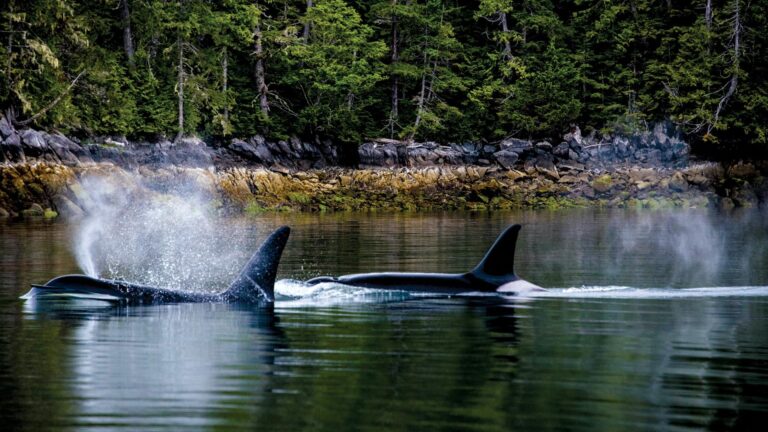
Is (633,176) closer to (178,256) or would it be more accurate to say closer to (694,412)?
(178,256)

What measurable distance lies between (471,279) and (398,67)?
2156 inches

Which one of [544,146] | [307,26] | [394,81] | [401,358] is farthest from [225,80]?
[401,358]

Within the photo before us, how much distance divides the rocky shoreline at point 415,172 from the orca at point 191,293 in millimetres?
39743

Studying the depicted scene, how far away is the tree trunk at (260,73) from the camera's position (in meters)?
69.4

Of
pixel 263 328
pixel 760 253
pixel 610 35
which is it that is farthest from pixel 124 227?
pixel 610 35

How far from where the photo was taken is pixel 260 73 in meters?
70.9

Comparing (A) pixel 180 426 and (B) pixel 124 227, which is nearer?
(A) pixel 180 426

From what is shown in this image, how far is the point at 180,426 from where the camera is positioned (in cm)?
867

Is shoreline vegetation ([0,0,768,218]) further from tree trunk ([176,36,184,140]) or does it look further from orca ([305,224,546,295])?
orca ([305,224,546,295])

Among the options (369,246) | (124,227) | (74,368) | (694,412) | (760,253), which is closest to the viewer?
(694,412)

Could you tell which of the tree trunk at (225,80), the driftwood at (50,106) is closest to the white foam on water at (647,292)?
the driftwood at (50,106)

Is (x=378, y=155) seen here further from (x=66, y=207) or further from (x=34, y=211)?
(x=34, y=211)

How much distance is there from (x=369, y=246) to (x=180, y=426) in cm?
2268

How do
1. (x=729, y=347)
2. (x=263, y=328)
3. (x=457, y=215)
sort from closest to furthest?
(x=729, y=347) → (x=263, y=328) → (x=457, y=215)
